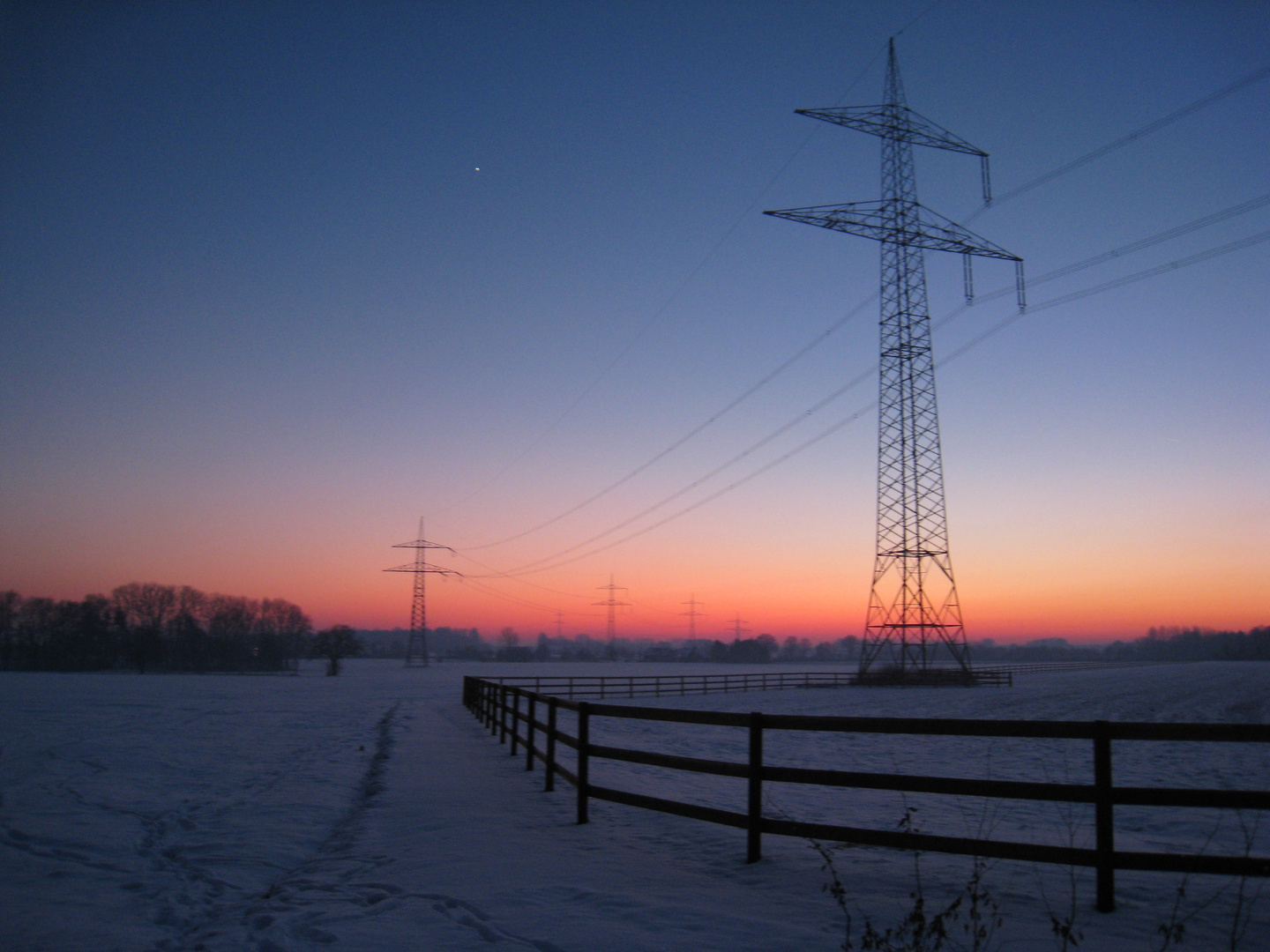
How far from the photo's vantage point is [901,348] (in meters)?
34.3

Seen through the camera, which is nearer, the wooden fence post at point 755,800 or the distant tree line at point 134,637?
the wooden fence post at point 755,800

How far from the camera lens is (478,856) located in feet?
21.7

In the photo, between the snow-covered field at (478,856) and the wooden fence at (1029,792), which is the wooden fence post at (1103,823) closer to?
the wooden fence at (1029,792)

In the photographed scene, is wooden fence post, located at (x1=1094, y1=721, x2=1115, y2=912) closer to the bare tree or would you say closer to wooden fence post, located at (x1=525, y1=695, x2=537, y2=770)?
wooden fence post, located at (x1=525, y1=695, x2=537, y2=770)

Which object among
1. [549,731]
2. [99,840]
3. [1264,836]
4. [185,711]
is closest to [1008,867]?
[1264,836]

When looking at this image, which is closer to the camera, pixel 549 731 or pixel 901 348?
pixel 549 731

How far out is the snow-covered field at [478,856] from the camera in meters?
4.78

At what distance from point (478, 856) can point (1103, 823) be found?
4605mm

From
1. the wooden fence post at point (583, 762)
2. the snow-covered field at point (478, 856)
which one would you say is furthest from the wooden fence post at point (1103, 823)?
the wooden fence post at point (583, 762)

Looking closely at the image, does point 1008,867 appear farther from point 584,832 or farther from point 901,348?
point 901,348

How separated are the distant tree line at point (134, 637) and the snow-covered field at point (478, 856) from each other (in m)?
103

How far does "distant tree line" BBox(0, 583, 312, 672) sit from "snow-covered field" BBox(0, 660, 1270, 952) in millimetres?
103108

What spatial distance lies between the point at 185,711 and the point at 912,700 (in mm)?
27184

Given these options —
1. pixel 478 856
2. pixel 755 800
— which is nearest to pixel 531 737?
pixel 478 856
